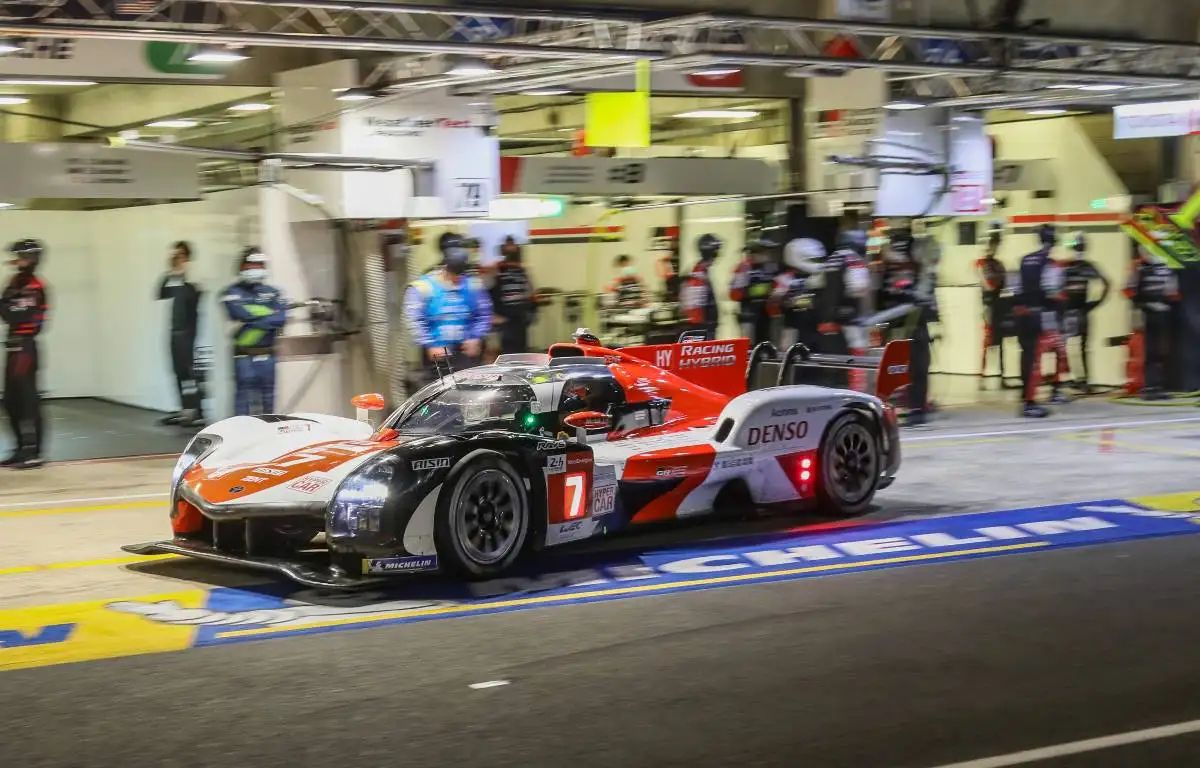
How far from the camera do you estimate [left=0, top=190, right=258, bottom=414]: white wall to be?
14.7 metres

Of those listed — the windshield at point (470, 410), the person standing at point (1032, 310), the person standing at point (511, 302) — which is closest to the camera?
the windshield at point (470, 410)

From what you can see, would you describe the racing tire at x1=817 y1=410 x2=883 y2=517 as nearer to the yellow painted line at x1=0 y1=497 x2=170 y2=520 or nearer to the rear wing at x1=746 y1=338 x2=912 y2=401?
the rear wing at x1=746 y1=338 x2=912 y2=401

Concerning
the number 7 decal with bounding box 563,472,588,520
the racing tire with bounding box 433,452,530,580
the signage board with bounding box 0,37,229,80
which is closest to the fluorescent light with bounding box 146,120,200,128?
the signage board with bounding box 0,37,229,80

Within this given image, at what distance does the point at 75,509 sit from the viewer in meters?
10.9

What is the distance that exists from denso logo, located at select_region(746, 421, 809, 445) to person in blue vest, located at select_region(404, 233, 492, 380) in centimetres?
478

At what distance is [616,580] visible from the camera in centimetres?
802

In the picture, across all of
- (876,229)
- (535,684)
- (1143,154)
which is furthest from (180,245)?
(1143,154)

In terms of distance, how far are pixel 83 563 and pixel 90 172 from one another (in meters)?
5.09

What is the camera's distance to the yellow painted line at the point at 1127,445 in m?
12.8

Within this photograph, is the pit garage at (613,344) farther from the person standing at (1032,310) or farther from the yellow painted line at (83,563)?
the person standing at (1032,310)

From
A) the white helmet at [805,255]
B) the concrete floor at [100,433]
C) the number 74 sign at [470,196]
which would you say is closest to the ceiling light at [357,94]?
the number 74 sign at [470,196]

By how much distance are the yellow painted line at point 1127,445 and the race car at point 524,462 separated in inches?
A: 139

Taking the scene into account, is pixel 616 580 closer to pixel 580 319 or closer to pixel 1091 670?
pixel 1091 670

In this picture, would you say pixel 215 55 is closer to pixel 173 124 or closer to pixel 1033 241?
pixel 173 124
